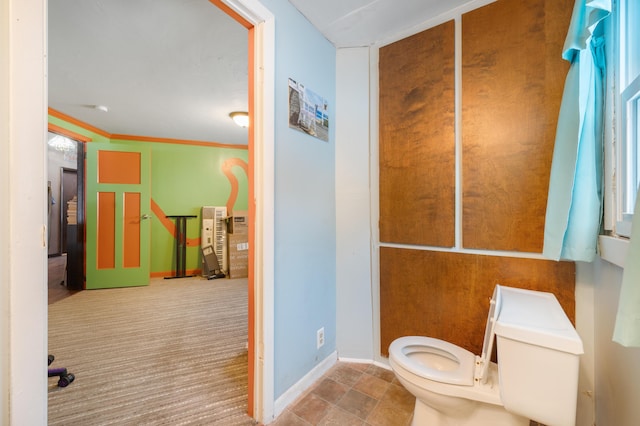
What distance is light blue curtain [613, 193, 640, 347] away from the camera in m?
0.52

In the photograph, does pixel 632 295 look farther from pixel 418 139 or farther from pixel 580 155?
pixel 418 139

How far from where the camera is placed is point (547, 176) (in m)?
1.26

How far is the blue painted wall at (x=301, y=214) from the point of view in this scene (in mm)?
1412

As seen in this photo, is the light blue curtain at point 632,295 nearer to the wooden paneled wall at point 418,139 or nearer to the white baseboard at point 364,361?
the wooden paneled wall at point 418,139

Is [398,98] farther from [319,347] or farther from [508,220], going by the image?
[319,347]

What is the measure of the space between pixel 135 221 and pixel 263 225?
342cm

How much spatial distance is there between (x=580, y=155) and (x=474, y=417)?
1.19 m

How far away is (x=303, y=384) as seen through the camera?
60.8 inches

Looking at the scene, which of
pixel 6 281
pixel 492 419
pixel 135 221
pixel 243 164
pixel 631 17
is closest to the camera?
pixel 6 281

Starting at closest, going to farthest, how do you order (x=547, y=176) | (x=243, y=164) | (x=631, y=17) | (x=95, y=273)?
(x=631, y=17) < (x=547, y=176) < (x=95, y=273) < (x=243, y=164)

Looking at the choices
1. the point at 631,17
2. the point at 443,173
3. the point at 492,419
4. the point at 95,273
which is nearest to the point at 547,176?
the point at 443,173

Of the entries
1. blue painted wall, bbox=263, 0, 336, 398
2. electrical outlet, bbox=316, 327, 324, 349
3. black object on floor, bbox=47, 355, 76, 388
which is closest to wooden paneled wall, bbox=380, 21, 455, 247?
blue painted wall, bbox=263, 0, 336, 398

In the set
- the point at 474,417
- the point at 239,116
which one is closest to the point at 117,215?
the point at 239,116

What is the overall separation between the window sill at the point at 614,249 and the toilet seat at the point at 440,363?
2.26 ft
